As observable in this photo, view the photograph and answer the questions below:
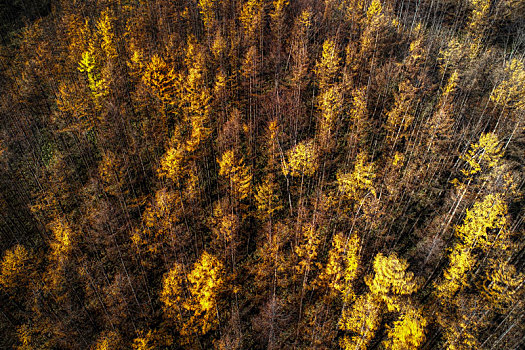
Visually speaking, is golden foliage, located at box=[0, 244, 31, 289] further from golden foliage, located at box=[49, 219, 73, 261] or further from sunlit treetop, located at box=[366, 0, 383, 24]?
sunlit treetop, located at box=[366, 0, 383, 24]

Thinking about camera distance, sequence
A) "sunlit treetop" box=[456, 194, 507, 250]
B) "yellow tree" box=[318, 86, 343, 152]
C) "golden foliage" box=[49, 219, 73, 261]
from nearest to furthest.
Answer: "sunlit treetop" box=[456, 194, 507, 250]
"golden foliage" box=[49, 219, 73, 261]
"yellow tree" box=[318, 86, 343, 152]

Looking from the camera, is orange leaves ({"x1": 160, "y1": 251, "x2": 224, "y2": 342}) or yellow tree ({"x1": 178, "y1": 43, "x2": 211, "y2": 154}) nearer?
orange leaves ({"x1": 160, "y1": 251, "x2": 224, "y2": 342})

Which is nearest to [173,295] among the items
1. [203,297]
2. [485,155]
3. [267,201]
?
[203,297]

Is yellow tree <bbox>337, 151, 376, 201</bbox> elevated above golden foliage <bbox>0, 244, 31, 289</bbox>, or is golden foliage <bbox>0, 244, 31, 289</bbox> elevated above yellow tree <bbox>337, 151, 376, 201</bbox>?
yellow tree <bbox>337, 151, 376, 201</bbox>

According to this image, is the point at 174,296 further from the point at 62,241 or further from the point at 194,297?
the point at 62,241

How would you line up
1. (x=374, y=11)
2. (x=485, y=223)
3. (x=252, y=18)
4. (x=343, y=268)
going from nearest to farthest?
(x=485, y=223), (x=343, y=268), (x=374, y=11), (x=252, y=18)

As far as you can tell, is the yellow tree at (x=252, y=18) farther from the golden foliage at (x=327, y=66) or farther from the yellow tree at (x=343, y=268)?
the yellow tree at (x=343, y=268)

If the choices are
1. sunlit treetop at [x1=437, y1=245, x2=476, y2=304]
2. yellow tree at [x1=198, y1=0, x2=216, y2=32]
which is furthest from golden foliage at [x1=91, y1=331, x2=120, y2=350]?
yellow tree at [x1=198, y1=0, x2=216, y2=32]

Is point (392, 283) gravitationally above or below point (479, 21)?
below

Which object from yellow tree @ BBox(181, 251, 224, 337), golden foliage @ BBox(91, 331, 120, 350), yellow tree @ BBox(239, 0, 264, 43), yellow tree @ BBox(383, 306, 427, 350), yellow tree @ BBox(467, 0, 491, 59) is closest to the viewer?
yellow tree @ BBox(383, 306, 427, 350)

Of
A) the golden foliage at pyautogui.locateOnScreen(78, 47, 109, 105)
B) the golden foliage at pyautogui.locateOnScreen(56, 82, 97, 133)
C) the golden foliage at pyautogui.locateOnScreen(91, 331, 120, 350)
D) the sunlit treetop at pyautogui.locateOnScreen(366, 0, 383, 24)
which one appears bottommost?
the golden foliage at pyautogui.locateOnScreen(91, 331, 120, 350)
